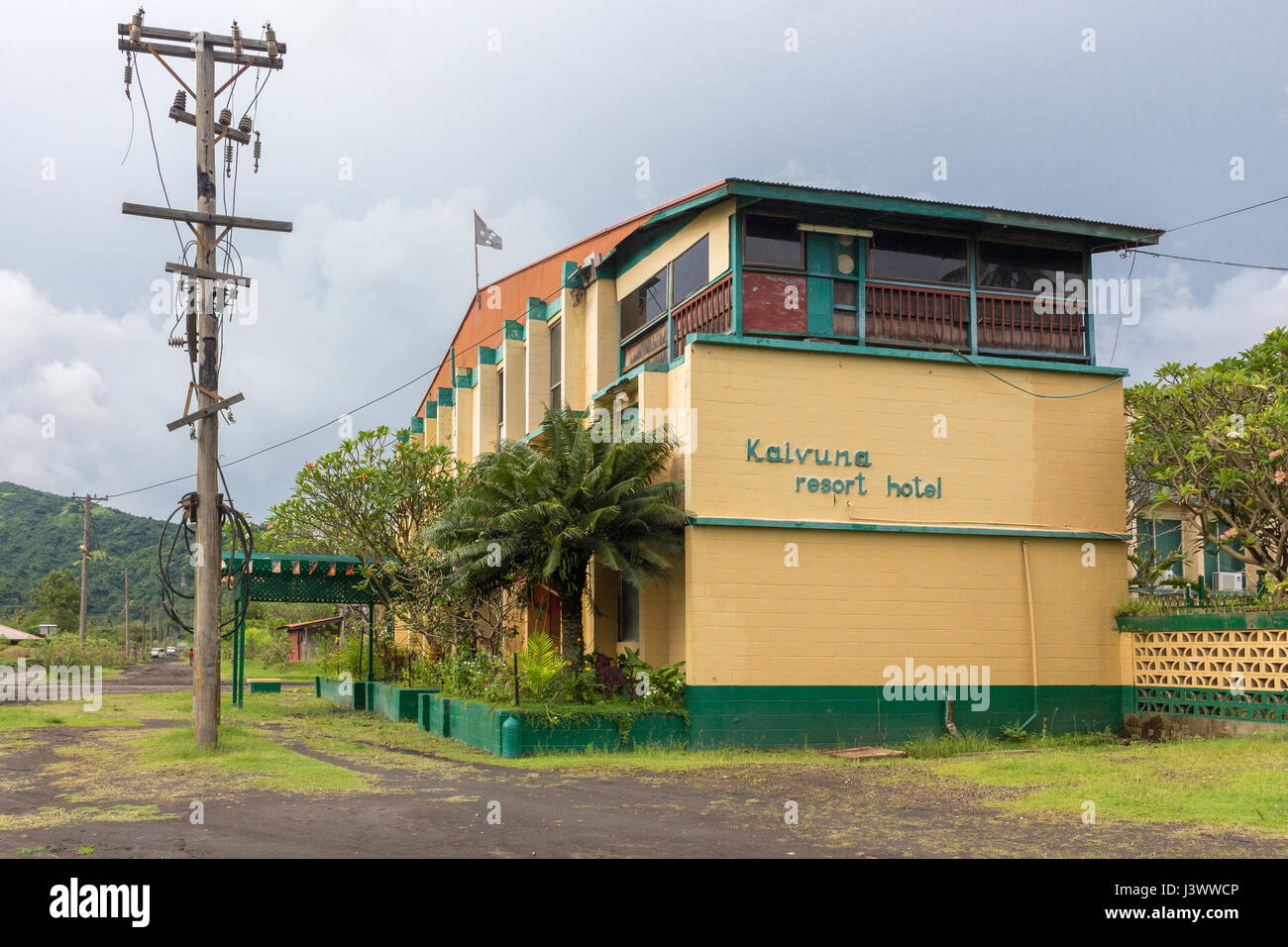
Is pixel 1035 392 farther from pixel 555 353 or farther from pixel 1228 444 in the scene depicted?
pixel 555 353

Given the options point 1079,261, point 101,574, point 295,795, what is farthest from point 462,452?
point 101,574

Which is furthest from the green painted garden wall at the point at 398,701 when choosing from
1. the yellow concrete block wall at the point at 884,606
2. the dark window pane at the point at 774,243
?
the dark window pane at the point at 774,243

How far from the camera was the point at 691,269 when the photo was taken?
61.7ft

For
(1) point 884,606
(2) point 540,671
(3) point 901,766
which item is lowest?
(3) point 901,766

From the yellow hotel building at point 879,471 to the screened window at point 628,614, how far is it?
0.05 metres

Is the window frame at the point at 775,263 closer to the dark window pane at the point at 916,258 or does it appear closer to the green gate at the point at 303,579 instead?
the dark window pane at the point at 916,258

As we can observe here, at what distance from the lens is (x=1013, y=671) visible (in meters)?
17.4

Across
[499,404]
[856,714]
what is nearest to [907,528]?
[856,714]

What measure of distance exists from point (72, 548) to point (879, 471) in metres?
86.0

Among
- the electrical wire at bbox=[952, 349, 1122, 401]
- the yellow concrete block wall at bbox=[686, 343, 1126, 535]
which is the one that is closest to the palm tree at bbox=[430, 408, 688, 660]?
the yellow concrete block wall at bbox=[686, 343, 1126, 535]

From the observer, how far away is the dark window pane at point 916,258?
1817cm

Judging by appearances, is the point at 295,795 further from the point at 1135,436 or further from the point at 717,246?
the point at 1135,436

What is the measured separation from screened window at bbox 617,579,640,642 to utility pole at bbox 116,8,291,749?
6288 mm

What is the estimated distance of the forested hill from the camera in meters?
86.0
